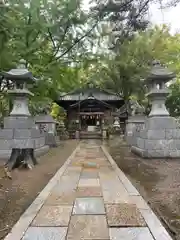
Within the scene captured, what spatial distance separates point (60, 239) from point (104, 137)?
2107 cm

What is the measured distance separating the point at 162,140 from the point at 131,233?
6.89 metres

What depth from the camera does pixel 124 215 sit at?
3.48m

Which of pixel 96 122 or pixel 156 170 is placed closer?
pixel 156 170

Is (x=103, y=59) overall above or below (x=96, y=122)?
above

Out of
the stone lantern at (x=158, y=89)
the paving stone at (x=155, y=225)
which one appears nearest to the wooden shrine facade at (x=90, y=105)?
the stone lantern at (x=158, y=89)

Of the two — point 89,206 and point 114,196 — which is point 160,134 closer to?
point 114,196

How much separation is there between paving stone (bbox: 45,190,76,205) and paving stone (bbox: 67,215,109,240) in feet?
2.38

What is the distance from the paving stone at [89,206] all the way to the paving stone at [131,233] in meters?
0.63

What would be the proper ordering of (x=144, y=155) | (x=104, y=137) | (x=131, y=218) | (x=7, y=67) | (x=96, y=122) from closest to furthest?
(x=131, y=218) < (x=144, y=155) < (x=7, y=67) < (x=104, y=137) < (x=96, y=122)

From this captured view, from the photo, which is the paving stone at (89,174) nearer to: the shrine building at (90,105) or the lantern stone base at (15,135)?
the lantern stone base at (15,135)

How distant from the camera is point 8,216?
3.66 meters

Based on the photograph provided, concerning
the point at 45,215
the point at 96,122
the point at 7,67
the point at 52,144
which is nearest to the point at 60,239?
the point at 45,215

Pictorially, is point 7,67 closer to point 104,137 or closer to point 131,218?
point 131,218

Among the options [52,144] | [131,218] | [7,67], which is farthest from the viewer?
[52,144]
